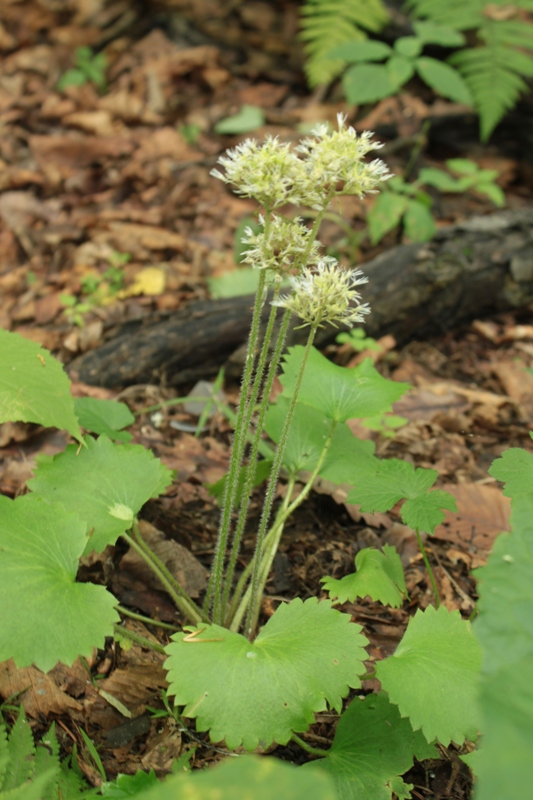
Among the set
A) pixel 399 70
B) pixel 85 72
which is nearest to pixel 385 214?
pixel 399 70

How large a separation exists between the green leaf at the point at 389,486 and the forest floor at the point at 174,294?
1.48 ft

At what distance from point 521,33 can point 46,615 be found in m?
5.91

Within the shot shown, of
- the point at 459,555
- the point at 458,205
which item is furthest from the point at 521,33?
the point at 459,555

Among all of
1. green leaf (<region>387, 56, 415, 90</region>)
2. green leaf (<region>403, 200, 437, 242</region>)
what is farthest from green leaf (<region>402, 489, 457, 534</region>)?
green leaf (<region>387, 56, 415, 90</region>)

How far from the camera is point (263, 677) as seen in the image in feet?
4.85

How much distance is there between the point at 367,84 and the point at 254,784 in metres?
4.43

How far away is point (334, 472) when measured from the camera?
7.30 ft

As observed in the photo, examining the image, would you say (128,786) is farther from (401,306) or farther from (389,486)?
(401,306)

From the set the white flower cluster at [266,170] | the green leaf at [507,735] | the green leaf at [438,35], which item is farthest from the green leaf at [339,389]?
the green leaf at [438,35]

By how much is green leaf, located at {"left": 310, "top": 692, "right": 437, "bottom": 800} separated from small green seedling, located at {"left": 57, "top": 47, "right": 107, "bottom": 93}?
576 cm

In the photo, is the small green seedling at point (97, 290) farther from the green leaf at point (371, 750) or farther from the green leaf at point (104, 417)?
the green leaf at point (371, 750)

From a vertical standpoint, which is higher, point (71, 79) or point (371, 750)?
point (71, 79)

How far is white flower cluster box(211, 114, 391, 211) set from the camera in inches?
58.5

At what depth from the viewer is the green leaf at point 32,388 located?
187cm
